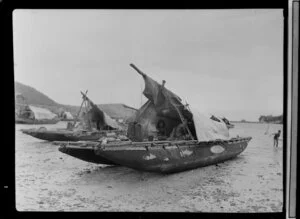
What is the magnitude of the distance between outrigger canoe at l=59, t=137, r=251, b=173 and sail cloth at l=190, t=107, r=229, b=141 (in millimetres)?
54

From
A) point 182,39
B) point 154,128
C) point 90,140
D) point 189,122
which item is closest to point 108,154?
point 90,140

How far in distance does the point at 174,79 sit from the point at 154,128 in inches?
18.9

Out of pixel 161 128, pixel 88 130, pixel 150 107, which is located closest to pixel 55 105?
pixel 88 130

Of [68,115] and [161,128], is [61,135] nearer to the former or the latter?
[68,115]

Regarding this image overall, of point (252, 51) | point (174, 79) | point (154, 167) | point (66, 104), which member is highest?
point (252, 51)

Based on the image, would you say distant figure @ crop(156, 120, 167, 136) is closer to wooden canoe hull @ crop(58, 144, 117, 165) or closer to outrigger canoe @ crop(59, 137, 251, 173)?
outrigger canoe @ crop(59, 137, 251, 173)

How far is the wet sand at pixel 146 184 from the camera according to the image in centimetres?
293

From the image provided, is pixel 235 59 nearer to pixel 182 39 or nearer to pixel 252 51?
pixel 252 51

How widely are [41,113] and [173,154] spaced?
4.05 ft

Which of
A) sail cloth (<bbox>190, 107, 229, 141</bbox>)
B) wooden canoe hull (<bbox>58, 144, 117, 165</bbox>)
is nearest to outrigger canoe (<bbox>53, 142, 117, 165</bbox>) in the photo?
wooden canoe hull (<bbox>58, 144, 117, 165</bbox>)

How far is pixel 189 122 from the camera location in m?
3.04

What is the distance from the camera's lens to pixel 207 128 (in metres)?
3.06

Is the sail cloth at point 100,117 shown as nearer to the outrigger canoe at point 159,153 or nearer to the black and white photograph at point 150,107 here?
the black and white photograph at point 150,107

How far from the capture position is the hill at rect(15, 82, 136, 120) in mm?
2928
